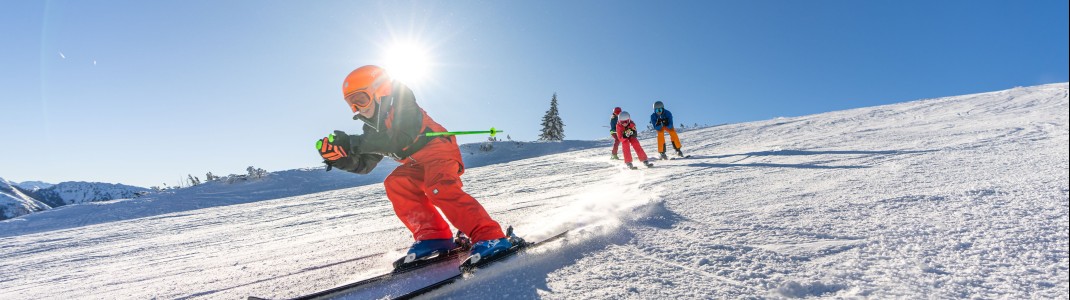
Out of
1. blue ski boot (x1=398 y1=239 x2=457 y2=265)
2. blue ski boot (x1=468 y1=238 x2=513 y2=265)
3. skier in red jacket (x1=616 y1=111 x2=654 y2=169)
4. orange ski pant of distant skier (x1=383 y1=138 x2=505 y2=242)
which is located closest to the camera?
blue ski boot (x1=468 y1=238 x2=513 y2=265)

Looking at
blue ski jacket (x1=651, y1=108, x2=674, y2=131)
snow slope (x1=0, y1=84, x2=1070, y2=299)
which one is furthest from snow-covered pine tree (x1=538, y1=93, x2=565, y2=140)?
snow slope (x1=0, y1=84, x2=1070, y2=299)

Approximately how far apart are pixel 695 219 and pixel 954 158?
129 inches

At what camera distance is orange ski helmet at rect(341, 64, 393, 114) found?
3.52 metres

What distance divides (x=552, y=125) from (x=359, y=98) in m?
42.1

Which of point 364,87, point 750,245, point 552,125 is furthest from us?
point 552,125

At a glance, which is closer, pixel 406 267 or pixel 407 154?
pixel 406 267

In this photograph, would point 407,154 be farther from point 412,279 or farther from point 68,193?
point 68,193

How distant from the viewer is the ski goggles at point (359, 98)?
353 cm

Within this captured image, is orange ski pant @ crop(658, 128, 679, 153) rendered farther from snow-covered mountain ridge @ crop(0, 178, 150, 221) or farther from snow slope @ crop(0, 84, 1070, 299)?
snow-covered mountain ridge @ crop(0, 178, 150, 221)

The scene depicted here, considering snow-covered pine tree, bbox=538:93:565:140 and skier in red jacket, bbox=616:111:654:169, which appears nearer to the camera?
skier in red jacket, bbox=616:111:654:169

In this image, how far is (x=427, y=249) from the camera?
10.6 ft

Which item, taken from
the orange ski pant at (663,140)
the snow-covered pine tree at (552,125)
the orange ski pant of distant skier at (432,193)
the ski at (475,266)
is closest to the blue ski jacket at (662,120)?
the orange ski pant at (663,140)

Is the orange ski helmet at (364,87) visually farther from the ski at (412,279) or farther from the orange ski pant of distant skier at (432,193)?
the ski at (412,279)

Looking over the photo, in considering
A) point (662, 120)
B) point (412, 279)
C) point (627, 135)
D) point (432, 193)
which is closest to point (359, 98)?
point (432, 193)
